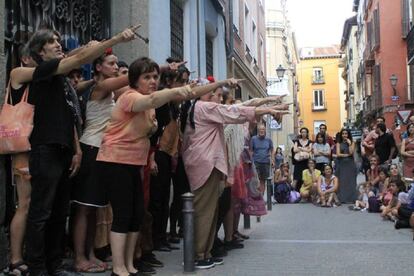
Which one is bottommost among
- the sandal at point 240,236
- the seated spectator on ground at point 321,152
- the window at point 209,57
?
the sandal at point 240,236

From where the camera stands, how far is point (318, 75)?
7712cm

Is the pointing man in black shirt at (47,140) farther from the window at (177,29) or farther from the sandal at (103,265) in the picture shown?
the window at (177,29)

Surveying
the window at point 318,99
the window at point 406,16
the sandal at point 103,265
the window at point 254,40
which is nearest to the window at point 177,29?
the sandal at point 103,265

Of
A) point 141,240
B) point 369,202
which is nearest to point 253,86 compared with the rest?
point 369,202

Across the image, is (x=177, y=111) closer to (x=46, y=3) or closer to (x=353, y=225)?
(x=46, y=3)

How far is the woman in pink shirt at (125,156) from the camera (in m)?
4.75

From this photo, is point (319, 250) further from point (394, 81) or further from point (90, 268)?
point (394, 81)

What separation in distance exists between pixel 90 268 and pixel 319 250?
2.73m

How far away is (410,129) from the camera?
39.4ft

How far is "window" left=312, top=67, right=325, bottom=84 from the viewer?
3010 inches

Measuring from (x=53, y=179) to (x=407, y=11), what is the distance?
27390 mm

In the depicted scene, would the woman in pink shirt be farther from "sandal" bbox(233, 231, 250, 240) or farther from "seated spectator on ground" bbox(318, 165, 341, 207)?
"seated spectator on ground" bbox(318, 165, 341, 207)

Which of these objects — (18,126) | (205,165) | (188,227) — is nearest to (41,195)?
(18,126)

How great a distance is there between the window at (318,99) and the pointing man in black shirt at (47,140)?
72.5m
